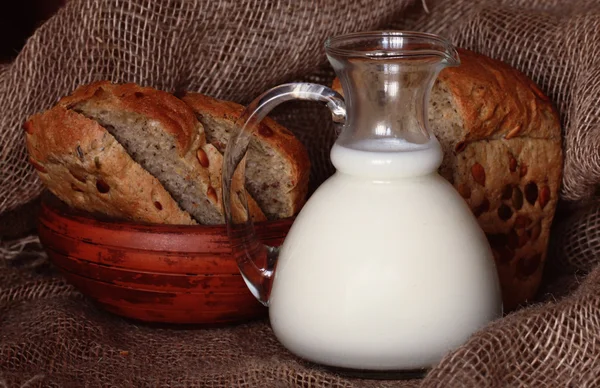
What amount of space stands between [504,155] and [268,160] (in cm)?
34

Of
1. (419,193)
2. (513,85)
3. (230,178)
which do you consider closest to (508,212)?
(513,85)

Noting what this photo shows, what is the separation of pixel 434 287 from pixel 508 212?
337 millimetres

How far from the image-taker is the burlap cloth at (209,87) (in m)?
1.18

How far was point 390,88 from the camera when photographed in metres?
1.04

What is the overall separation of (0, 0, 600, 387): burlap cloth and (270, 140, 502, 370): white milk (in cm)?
11

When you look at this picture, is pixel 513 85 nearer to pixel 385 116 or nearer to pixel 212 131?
pixel 385 116

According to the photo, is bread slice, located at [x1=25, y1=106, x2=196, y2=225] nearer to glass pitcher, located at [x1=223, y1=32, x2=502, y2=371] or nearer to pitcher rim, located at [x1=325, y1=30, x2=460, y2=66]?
glass pitcher, located at [x1=223, y1=32, x2=502, y2=371]

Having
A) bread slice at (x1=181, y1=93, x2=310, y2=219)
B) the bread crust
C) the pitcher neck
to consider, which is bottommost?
bread slice at (x1=181, y1=93, x2=310, y2=219)

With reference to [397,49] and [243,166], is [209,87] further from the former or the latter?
[397,49]

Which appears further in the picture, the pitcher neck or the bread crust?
the bread crust

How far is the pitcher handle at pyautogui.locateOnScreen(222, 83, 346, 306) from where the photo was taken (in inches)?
42.4

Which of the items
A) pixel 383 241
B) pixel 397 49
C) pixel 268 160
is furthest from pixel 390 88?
pixel 268 160

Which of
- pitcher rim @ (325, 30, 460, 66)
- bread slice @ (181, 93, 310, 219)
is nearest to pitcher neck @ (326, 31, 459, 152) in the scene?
pitcher rim @ (325, 30, 460, 66)

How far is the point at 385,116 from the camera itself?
105cm
